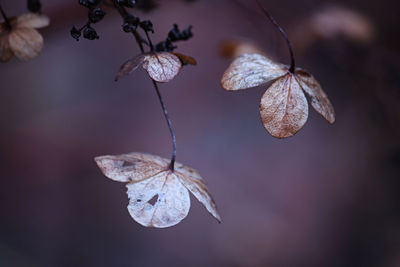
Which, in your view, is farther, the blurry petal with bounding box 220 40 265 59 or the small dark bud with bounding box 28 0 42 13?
the blurry petal with bounding box 220 40 265 59

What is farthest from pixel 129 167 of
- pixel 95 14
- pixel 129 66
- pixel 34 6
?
pixel 34 6

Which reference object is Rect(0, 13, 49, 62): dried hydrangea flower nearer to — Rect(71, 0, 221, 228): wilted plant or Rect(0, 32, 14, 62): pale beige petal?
Rect(0, 32, 14, 62): pale beige petal

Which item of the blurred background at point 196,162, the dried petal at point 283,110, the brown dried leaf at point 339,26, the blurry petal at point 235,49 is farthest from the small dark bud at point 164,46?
the blurred background at point 196,162

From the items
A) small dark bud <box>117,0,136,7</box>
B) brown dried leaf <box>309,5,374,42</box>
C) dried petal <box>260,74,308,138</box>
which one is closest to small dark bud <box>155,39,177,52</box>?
small dark bud <box>117,0,136,7</box>

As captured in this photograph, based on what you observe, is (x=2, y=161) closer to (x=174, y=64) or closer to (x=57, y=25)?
(x=57, y=25)

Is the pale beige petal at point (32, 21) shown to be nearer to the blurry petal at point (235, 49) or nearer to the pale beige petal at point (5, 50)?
the pale beige petal at point (5, 50)

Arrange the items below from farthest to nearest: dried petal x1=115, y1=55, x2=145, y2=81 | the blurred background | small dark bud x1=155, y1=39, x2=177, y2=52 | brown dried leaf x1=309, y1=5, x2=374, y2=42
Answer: the blurred background < brown dried leaf x1=309, y1=5, x2=374, y2=42 < small dark bud x1=155, y1=39, x2=177, y2=52 < dried petal x1=115, y1=55, x2=145, y2=81
